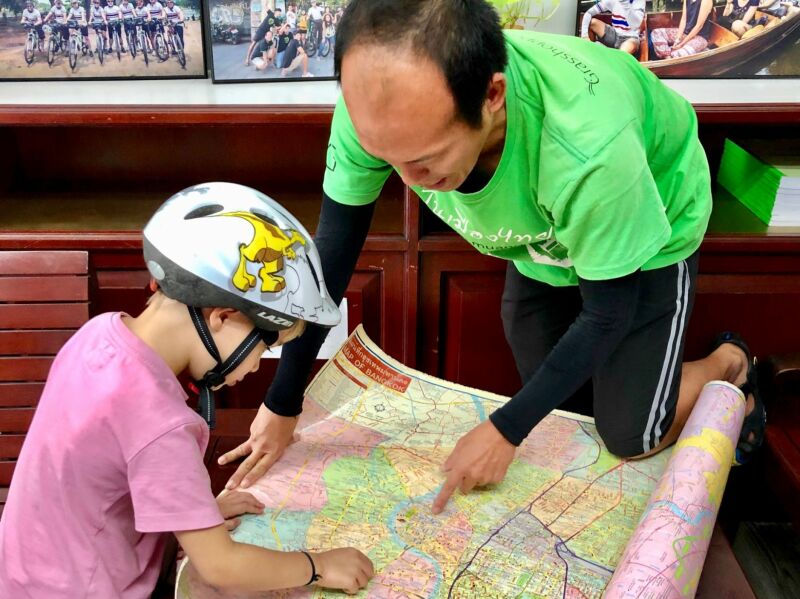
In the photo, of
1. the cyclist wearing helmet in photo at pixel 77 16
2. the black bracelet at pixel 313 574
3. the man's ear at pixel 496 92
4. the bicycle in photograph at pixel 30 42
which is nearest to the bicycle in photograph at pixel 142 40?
the cyclist wearing helmet in photo at pixel 77 16

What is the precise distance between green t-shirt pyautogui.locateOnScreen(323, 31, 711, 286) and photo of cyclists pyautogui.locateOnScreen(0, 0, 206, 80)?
679mm

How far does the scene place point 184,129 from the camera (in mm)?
1927

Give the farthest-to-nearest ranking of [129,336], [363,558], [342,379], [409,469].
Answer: [342,379] < [409,469] < [363,558] < [129,336]

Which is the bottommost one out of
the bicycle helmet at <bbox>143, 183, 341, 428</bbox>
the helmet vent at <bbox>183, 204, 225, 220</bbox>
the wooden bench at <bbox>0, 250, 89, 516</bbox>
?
the wooden bench at <bbox>0, 250, 89, 516</bbox>

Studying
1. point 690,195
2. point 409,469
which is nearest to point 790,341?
point 690,195

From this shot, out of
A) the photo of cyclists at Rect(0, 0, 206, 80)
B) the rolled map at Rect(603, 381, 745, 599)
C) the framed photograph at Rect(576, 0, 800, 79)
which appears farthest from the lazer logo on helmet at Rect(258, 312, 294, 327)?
the framed photograph at Rect(576, 0, 800, 79)

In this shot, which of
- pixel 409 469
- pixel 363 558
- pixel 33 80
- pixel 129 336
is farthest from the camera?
pixel 33 80

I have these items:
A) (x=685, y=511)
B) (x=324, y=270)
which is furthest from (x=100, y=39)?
(x=685, y=511)

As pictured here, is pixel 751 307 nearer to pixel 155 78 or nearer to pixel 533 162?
pixel 533 162

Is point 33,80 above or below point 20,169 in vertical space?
above

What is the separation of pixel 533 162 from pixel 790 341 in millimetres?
1038

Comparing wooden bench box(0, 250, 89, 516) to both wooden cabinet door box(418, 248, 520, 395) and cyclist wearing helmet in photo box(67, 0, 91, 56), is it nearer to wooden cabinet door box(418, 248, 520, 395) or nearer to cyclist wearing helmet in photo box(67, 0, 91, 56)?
cyclist wearing helmet in photo box(67, 0, 91, 56)

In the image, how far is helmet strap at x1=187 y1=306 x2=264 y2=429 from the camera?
107cm

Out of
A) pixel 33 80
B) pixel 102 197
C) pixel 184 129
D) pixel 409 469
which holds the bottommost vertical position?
pixel 409 469
